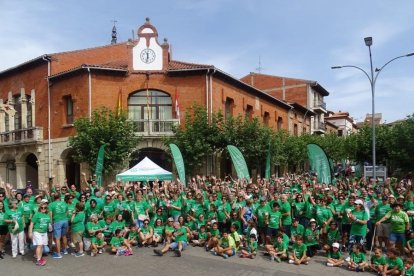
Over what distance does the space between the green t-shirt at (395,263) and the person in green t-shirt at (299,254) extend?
1.95 meters

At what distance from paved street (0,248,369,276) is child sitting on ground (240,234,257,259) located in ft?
0.55

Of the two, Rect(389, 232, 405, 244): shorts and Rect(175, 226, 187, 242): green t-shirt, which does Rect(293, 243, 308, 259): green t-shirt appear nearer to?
Rect(389, 232, 405, 244): shorts

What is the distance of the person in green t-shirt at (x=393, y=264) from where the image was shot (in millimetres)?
9656

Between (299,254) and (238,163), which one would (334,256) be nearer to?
(299,254)

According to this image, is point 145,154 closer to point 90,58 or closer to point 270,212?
point 90,58

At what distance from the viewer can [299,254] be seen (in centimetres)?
1105

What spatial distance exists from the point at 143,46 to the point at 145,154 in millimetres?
6500

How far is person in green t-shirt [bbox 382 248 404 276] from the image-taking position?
31.7 ft

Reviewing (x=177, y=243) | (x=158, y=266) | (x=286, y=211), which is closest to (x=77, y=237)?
(x=158, y=266)

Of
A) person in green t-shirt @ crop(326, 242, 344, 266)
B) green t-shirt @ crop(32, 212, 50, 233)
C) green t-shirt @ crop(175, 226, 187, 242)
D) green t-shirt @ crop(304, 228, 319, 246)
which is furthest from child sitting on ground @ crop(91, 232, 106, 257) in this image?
person in green t-shirt @ crop(326, 242, 344, 266)

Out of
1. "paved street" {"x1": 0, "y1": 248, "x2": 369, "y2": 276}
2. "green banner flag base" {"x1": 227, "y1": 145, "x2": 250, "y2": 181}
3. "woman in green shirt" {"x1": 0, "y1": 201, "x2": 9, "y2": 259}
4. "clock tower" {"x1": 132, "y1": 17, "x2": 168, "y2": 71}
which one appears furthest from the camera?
"clock tower" {"x1": 132, "y1": 17, "x2": 168, "y2": 71}

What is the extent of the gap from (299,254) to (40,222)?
21.6ft

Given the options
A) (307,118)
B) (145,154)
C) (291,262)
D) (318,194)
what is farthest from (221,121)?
(307,118)

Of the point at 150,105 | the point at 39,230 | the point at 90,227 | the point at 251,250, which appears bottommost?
the point at 251,250
